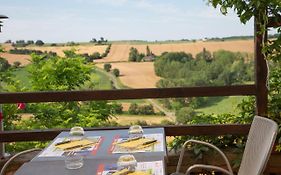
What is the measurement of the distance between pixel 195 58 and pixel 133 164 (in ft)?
7.22

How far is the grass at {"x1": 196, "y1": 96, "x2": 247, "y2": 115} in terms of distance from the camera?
391 centimetres

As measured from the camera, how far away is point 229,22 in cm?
392

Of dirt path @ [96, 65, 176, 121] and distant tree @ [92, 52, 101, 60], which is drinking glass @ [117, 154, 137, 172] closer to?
dirt path @ [96, 65, 176, 121]

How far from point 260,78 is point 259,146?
1497mm

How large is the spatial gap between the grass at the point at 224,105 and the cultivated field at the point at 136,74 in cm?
54

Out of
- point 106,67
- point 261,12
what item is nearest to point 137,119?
point 106,67

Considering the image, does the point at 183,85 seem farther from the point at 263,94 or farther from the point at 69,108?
the point at 69,108

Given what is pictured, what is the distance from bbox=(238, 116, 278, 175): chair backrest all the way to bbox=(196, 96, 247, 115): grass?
4.89 feet

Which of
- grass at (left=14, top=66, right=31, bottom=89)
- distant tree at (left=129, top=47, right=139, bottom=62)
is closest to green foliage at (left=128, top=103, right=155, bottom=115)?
distant tree at (left=129, top=47, right=139, bottom=62)

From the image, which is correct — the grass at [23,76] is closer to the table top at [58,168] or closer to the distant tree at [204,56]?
the distant tree at [204,56]

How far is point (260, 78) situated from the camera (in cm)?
364

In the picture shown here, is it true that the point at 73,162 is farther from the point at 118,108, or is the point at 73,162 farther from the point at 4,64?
the point at 4,64

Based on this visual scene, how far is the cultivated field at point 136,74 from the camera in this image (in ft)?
12.9

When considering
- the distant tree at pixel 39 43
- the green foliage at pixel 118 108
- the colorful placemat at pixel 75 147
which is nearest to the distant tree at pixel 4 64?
the distant tree at pixel 39 43
